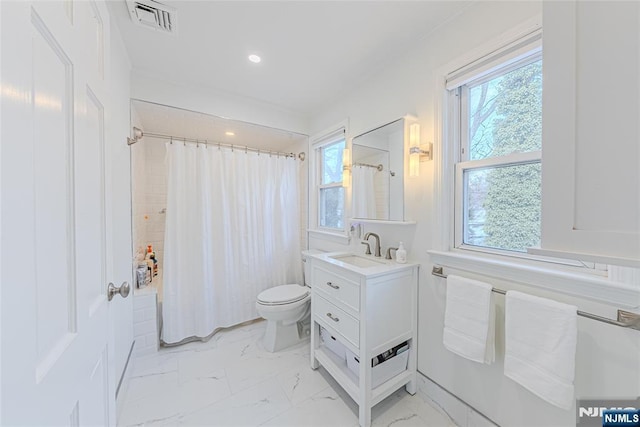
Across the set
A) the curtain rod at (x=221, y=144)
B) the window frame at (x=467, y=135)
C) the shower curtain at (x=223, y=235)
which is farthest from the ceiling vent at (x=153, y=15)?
the window frame at (x=467, y=135)

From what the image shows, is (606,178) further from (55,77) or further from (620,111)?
(55,77)

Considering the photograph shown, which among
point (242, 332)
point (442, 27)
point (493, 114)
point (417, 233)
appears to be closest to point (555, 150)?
point (493, 114)

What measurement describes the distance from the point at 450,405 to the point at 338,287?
936mm

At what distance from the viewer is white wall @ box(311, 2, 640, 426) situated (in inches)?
36.6

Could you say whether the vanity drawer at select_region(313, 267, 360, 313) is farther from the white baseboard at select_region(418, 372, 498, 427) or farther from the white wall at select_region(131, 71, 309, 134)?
the white wall at select_region(131, 71, 309, 134)

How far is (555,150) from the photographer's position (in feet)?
1.48

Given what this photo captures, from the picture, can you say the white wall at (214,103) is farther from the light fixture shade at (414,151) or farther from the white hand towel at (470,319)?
the white hand towel at (470,319)

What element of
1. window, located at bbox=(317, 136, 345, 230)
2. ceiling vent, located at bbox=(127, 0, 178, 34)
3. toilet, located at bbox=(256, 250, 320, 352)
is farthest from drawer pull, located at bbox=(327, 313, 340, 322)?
ceiling vent, located at bbox=(127, 0, 178, 34)

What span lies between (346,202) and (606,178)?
1.86m

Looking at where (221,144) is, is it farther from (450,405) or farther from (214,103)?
(450,405)

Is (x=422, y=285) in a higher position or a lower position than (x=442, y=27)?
lower

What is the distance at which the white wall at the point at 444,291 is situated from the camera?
3.05ft

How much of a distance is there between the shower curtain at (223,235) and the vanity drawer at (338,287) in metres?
1.02

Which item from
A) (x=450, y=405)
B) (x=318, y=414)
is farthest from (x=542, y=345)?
(x=318, y=414)
